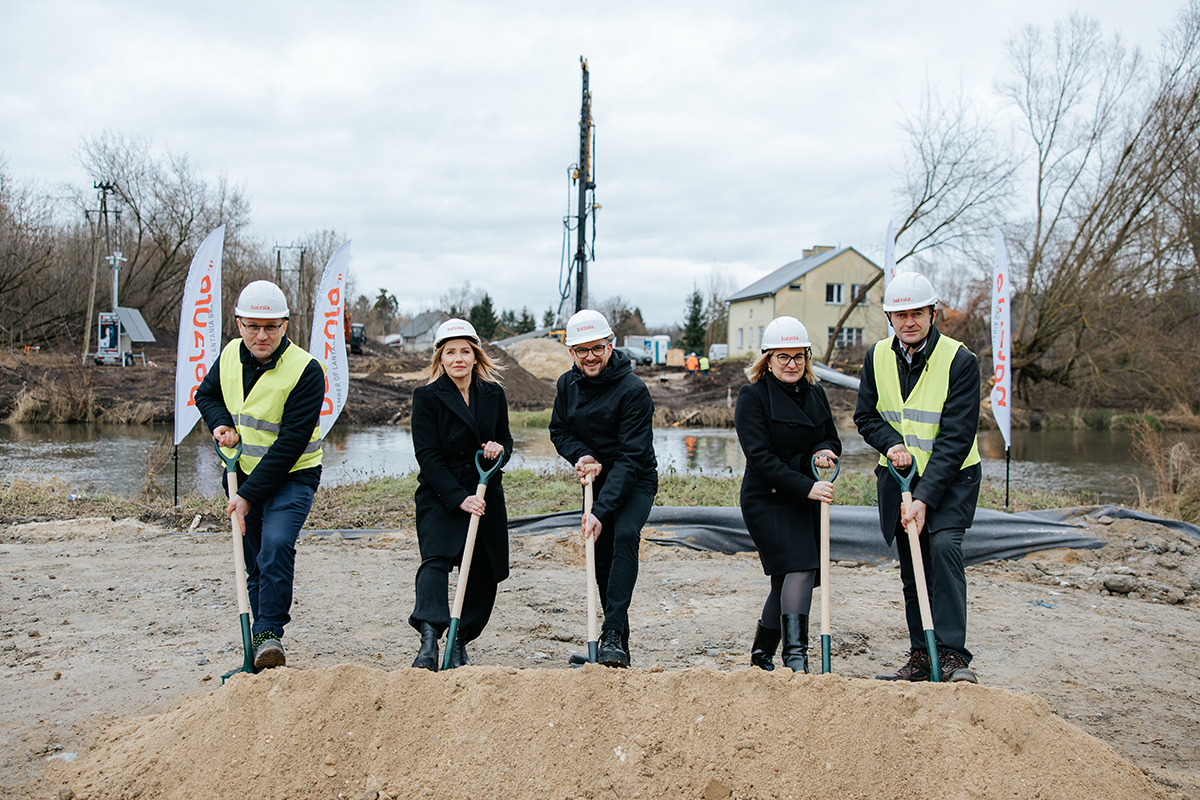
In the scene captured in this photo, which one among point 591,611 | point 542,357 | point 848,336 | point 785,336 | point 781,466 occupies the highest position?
point 848,336

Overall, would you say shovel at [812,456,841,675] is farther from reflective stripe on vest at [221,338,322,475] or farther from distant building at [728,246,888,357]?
distant building at [728,246,888,357]

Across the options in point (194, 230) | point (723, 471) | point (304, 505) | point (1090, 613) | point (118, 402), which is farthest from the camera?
point (194, 230)

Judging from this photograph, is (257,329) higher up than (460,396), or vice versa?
(257,329)

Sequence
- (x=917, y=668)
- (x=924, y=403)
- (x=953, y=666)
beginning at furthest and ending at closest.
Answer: (x=924, y=403), (x=917, y=668), (x=953, y=666)

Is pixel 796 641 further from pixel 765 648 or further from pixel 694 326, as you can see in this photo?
pixel 694 326

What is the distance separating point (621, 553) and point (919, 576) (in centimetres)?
141

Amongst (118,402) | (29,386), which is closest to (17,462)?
(118,402)

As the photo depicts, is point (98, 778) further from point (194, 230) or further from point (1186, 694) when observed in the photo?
point (194, 230)

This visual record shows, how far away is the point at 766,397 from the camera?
414 centimetres

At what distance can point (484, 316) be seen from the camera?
3029 inches

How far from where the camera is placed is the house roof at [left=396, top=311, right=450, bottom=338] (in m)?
95.4

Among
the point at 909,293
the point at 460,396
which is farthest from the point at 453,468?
the point at 909,293

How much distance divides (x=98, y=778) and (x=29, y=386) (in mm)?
25409

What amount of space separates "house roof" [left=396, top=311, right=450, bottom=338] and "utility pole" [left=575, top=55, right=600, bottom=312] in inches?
2768
